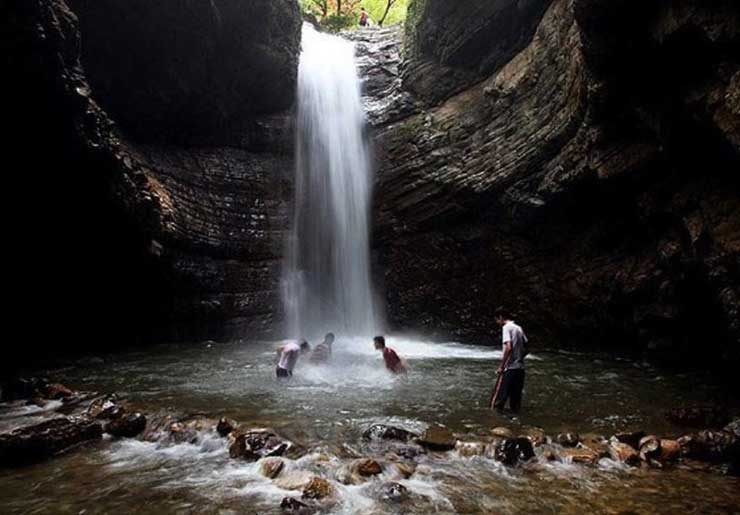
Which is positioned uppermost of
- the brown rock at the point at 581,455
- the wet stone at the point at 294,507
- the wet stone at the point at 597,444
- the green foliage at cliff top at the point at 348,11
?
the green foliage at cliff top at the point at 348,11

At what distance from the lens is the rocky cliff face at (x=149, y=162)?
1068 cm

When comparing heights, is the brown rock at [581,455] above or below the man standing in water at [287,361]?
below

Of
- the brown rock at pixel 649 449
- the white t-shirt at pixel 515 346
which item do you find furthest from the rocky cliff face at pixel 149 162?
the brown rock at pixel 649 449

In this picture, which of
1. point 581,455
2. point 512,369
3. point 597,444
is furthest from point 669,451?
point 512,369

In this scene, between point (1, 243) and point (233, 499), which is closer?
point (233, 499)

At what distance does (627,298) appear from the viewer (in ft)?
44.1

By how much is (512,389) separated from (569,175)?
24.6 ft

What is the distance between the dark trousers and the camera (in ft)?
26.5

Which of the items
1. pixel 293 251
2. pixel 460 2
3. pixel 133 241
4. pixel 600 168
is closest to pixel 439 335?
pixel 293 251

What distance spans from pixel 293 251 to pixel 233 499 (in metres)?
13.5

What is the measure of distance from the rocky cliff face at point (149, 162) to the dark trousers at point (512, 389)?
33.1 ft

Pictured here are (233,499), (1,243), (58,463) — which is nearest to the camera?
(233,499)

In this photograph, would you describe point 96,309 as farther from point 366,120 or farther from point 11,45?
point 366,120

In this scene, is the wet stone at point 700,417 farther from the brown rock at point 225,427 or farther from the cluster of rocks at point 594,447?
the brown rock at point 225,427
